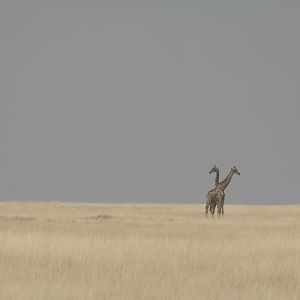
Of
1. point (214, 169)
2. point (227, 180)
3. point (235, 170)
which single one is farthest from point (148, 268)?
point (214, 169)

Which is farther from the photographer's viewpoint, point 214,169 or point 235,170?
point 214,169

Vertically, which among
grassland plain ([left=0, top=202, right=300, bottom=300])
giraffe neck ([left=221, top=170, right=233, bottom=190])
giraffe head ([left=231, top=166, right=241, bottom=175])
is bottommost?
grassland plain ([left=0, top=202, right=300, bottom=300])

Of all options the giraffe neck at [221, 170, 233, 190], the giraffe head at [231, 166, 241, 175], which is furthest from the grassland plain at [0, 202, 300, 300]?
the giraffe head at [231, 166, 241, 175]

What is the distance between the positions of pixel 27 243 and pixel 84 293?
737 cm

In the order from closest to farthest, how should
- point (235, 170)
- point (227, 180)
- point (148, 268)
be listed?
point (148, 268) → point (227, 180) → point (235, 170)

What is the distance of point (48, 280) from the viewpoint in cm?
1137

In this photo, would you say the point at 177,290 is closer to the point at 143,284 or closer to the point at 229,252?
the point at 143,284

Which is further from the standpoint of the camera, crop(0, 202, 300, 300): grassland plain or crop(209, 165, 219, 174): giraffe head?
crop(209, 165, 219, 174): giraffe head

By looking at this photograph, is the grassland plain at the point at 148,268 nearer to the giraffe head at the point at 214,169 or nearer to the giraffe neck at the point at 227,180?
the giraffe neck at the point at 227,180

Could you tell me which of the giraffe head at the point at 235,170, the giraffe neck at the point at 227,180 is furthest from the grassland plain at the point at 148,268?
A: the giraffe head at the point at 235,170

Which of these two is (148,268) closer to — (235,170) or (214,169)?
(235,170)

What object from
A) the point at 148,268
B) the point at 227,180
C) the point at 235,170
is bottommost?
the point at 148,268

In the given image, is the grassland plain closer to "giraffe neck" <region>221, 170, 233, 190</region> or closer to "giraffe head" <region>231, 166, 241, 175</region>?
"giraffe neck" <region>221, 170, 233, 190</region>

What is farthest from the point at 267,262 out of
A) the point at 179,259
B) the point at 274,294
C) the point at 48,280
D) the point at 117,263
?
the point at 48,280
